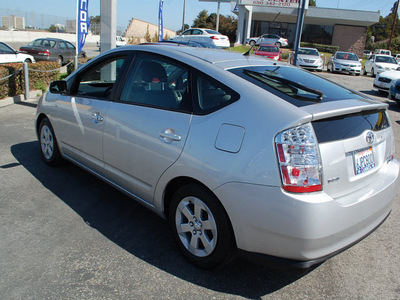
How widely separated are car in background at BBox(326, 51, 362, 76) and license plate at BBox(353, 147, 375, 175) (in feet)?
75.4

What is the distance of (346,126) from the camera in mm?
2516

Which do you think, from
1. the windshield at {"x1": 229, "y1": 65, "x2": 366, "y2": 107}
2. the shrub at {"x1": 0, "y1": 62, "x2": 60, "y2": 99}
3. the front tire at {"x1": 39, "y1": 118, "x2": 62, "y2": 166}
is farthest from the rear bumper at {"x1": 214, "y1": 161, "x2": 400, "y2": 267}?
the shrub at {"x1": 0, "y1": 62, "x2": 60, "y2": 99}

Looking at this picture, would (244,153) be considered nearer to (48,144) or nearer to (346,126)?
(346,126)

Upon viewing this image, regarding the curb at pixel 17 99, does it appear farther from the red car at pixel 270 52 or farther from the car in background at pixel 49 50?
the red car at pixel 270 52

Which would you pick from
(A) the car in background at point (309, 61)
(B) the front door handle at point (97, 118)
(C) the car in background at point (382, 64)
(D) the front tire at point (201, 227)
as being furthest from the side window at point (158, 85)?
(C) the car in background at point (382, 64)

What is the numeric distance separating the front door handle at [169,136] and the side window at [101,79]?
3.57 ft

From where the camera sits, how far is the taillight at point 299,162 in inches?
88.9

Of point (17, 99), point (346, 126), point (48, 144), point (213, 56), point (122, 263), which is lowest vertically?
point (122, 263)

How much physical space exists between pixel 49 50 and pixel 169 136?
62.0ft

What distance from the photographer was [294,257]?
2.35 metres

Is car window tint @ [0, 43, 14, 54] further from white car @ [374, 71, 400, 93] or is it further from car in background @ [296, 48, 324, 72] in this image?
car in background @ [296, 48, 324, 72]

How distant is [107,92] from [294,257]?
255 centimetres

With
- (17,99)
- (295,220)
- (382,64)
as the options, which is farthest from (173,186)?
(382,64)

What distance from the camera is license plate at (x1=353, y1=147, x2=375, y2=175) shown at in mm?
2521
